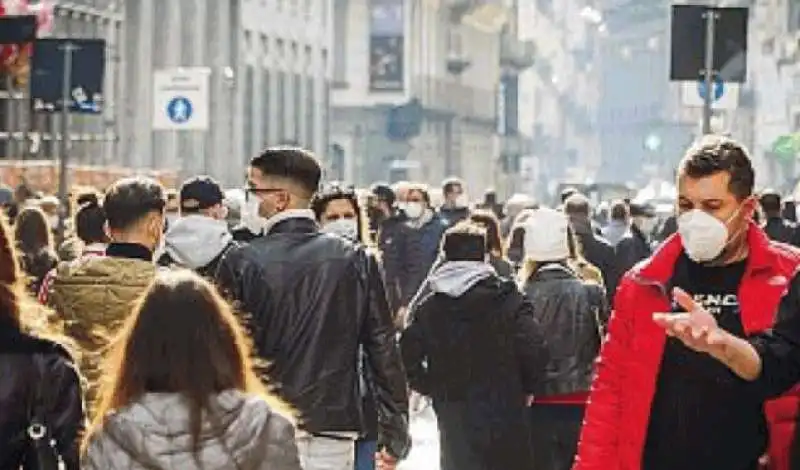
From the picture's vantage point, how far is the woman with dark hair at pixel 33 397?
21.6 ft

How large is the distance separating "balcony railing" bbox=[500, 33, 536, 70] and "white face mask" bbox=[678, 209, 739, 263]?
4420 inches

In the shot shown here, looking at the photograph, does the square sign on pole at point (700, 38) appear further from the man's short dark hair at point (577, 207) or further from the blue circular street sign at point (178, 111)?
the blue circular street sign at point (178, 111)

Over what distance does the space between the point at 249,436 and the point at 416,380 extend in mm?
5376

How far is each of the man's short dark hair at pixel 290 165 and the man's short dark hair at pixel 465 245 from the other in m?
2.40

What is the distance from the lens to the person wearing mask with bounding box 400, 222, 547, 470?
1138 centimetres

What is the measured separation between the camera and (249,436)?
620cm

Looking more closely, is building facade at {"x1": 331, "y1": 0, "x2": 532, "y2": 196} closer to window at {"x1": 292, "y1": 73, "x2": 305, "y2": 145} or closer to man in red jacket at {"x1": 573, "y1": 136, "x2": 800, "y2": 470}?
window at {"x1": 292, "y1": 73, "x2": 305, "y2": 145}

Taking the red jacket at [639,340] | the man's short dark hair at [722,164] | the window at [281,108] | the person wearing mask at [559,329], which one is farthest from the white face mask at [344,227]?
the window at [281,108]

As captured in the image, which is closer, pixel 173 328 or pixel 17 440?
pixel 173 328

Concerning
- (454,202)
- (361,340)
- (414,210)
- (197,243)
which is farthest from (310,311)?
(454,202)

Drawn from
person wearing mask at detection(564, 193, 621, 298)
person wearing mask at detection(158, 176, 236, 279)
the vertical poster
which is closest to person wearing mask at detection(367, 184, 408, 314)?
person wearing mask at detection(564, 193, 621, 298)

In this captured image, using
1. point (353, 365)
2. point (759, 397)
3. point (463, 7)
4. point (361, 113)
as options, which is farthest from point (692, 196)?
point (463, 7)

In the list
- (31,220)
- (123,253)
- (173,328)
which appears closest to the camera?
(173,328)

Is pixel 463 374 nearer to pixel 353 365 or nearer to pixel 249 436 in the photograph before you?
pixel 353 365
